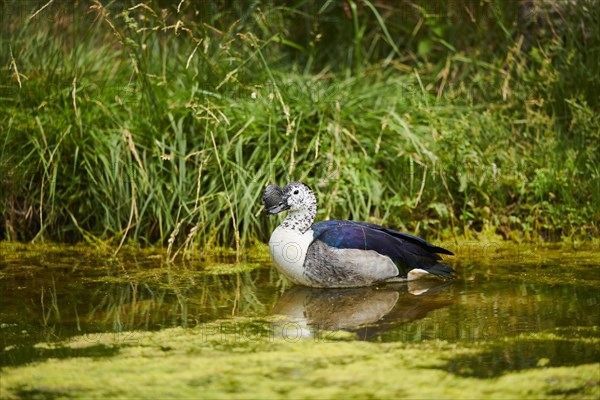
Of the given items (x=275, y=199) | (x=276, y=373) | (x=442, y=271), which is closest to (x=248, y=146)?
(x=275, y=199)

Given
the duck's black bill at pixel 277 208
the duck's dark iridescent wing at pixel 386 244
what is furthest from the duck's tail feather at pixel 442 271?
the duck's black bill at pixel 277 208

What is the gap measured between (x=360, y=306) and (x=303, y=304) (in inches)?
11.3

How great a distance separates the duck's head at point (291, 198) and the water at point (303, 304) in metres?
0.43

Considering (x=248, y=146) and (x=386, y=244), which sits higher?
(x=248, y=146)

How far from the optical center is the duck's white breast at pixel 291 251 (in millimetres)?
4695

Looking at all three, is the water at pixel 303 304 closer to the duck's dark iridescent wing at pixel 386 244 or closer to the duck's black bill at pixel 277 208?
the duck's dark iridescent wing at pixel 386 244

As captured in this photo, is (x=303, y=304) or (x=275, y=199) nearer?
(x=303, y=304)

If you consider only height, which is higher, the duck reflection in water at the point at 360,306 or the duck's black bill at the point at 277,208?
the duck's black bill at the point at 277,208

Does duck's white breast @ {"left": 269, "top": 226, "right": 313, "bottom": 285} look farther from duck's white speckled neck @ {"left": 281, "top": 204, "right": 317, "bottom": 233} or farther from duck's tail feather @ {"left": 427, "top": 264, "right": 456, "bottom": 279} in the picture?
duck's tail feather @ {"left": 427, "top": 264, "right": 456, "bottom": 279}

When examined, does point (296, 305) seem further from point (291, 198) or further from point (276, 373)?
point (276, 373)

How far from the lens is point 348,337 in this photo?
3.78 metres

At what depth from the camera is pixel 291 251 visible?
15.4ft

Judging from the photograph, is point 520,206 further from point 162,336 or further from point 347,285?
point 162,336

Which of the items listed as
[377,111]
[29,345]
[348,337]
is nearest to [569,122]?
[377,111]
